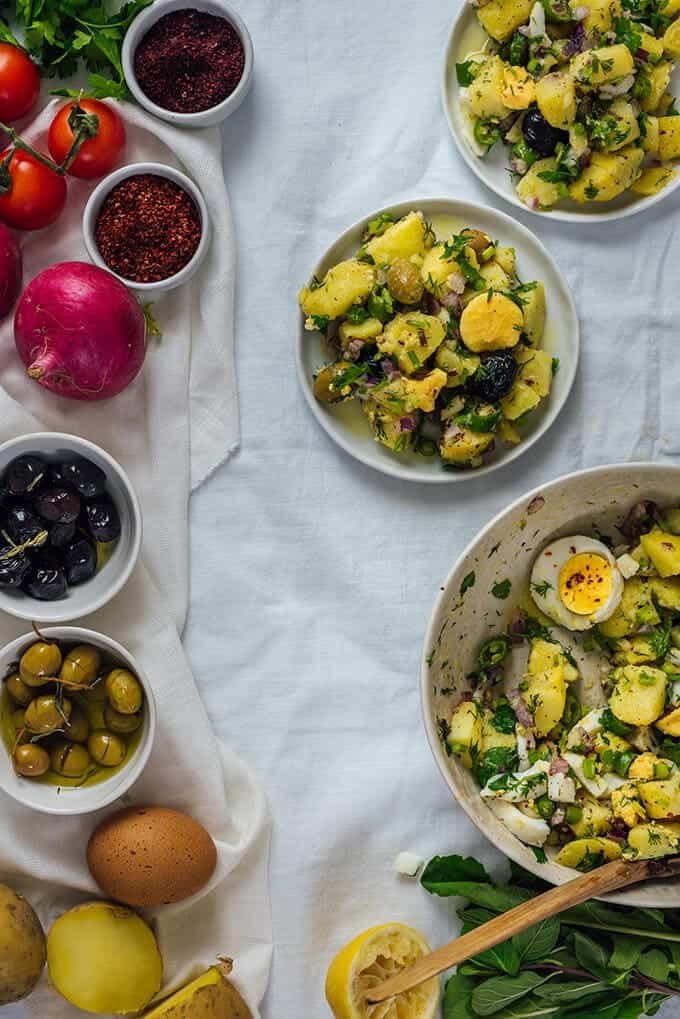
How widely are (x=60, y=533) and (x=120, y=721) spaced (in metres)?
0.27

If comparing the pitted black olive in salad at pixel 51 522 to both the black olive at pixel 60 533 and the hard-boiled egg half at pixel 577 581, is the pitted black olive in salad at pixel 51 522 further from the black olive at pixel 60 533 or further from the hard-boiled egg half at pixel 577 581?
the hard-boiled egg half at pixel 577 581

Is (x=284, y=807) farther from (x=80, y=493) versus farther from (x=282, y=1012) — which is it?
(x=80, y=493)

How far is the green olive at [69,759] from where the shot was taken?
1660 mm

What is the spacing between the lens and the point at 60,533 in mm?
1633

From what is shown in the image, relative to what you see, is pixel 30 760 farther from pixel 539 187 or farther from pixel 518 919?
pixel 539 187

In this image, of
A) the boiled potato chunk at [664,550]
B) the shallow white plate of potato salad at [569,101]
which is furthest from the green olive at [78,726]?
the shallow white plate of potato salad at [569,101]

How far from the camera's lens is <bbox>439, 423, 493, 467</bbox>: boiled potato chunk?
1.70 m

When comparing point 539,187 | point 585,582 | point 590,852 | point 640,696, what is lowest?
point 590,852

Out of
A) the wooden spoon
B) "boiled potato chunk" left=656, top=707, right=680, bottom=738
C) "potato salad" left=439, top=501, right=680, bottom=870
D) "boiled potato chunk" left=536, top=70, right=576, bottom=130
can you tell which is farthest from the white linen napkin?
"boiled potato chunk" left=656, top=707, right=680, bottom=738

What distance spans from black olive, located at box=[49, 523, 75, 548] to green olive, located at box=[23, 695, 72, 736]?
206 mm

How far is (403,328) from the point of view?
5.48ft

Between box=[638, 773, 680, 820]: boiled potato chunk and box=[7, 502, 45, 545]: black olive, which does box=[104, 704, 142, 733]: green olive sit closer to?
box=[7, 502, 45, 545]: black olive

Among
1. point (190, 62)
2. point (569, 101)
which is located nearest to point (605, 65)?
point (569, 101)

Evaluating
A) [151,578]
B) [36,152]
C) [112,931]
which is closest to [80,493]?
[151,578]
